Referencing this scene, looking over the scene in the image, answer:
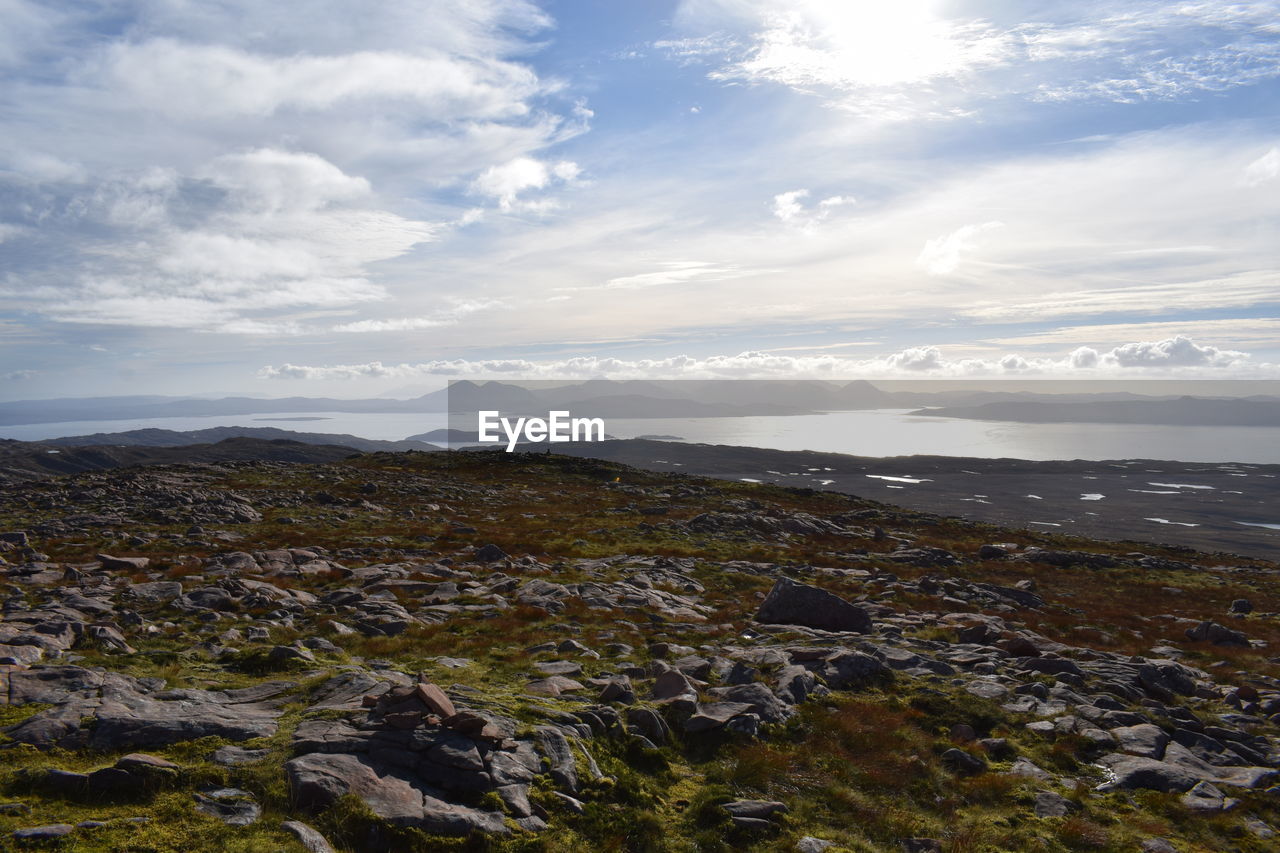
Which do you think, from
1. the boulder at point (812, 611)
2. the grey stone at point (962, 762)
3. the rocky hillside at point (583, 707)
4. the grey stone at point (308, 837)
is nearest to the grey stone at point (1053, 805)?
the rocky hillside at point (583, 707)

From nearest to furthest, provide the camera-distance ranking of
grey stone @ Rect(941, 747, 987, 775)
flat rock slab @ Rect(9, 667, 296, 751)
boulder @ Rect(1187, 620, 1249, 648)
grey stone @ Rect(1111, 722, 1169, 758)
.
→ 1. flat rock slab @ Rect(9, 667, 296, 751)
2. grey stone @ Rect(941, 747, 987, 775)
3. grey stone @ Rect(1111, 722, 1169, 758)
4. boulder @ Rect(1187, 620, 1249, 648)

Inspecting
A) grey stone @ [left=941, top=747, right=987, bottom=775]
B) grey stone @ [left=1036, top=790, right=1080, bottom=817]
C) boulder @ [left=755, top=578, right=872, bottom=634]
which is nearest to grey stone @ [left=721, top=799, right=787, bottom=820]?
grey stone @ [left=941, top=747, right=987, bottom=775]

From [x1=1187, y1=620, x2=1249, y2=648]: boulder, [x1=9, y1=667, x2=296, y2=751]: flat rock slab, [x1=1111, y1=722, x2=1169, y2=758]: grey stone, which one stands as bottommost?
[x1=1187, y1=620, x2=1249, y2=648]: boulder

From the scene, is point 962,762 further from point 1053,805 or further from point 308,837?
point 308,837

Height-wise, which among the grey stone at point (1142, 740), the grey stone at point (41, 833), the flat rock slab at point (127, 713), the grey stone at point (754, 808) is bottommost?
the grey stone at point (1142, 740)

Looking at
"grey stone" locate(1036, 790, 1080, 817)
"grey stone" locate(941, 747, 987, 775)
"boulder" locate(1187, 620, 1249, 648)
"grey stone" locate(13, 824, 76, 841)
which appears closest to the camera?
"grey stone" locate(13, 824, 76, 841)

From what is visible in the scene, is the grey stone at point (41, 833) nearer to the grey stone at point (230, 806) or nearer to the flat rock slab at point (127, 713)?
the grey stone at point (230, 806)

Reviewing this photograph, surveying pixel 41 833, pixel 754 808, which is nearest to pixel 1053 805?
pixel 754 808

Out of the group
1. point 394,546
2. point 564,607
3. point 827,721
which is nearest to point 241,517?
point 394,546

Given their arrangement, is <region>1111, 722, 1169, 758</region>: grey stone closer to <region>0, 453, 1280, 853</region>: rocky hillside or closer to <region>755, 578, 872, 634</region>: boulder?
<region>0, 453, 1280, 853</region>: rocky hillside

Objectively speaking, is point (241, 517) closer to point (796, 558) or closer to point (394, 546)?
point (394, 546)
